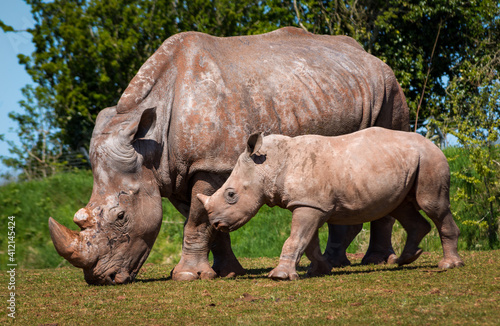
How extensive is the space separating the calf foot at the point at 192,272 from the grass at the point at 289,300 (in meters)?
0.15

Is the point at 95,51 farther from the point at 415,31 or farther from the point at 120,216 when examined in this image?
the point at 120,216

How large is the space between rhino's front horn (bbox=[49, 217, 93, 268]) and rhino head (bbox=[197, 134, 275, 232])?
142cm

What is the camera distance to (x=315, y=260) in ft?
24.1

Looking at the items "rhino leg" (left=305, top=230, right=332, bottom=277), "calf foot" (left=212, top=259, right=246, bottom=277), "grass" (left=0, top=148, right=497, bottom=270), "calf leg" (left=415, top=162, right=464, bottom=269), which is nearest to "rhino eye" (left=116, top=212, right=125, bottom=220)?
"calf foot" (left=212, top=259, right=246, bottom=277)

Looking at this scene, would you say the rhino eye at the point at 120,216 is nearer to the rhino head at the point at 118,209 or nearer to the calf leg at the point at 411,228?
the rhino head at the point at 118,209

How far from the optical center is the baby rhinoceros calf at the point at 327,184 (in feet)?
22.5

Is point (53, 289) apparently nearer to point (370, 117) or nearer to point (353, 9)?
point (370, 117)

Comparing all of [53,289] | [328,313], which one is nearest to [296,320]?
[328,313]

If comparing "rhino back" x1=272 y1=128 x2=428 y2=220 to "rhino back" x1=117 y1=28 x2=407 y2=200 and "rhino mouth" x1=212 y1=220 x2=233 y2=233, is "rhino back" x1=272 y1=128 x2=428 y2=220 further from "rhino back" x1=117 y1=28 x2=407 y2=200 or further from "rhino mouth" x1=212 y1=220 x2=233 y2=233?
"rhino back" x1=117 y1=28 x2=407 y2=200

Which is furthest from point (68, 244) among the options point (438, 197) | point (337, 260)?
point (438, 197)

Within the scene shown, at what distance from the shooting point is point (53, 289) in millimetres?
Answer: 7445

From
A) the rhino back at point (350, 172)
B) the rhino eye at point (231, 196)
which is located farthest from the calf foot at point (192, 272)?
the rhino back at point (350, 172)

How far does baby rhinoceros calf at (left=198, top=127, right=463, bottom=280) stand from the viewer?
6867 mm

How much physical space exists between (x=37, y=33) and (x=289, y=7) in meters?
9.25
